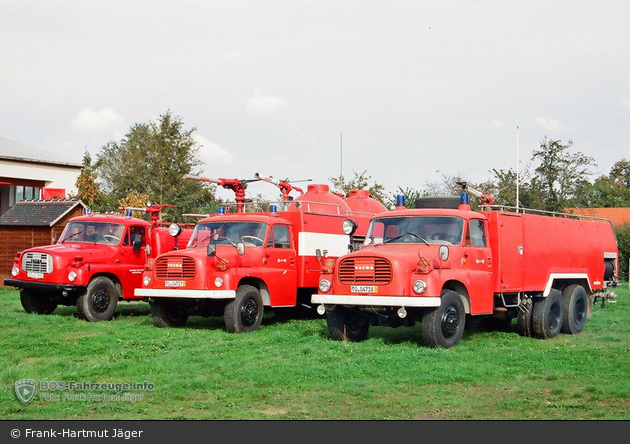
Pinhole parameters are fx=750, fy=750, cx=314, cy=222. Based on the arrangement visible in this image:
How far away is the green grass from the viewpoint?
25.4 ft

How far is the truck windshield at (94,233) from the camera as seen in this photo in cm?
1747

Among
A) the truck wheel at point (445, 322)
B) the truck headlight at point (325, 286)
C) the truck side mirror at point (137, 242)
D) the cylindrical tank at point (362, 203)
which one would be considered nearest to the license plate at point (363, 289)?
the truck headlight at point (325, 286)

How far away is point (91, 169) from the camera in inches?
1452

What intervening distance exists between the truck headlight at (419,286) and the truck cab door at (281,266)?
14.2ft

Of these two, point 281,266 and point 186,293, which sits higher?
point 281,266

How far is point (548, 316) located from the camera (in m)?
14.1

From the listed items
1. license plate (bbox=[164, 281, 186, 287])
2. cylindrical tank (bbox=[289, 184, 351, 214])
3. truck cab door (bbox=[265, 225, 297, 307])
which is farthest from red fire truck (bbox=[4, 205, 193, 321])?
cylindrical tank (bbox=[289, 184, 351, 214])

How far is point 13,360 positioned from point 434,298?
6159 millimetres

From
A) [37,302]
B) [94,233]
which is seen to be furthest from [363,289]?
[37,302]

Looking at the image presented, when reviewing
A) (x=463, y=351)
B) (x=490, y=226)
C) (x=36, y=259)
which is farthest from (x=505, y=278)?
(x=36, y=259)

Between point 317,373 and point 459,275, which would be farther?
point 459,275

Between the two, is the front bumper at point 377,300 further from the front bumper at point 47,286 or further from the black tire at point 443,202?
the front bumper at point 47,286

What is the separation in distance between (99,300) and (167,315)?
2.33 m

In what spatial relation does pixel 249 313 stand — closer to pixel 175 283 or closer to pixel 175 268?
pixel 175 283
